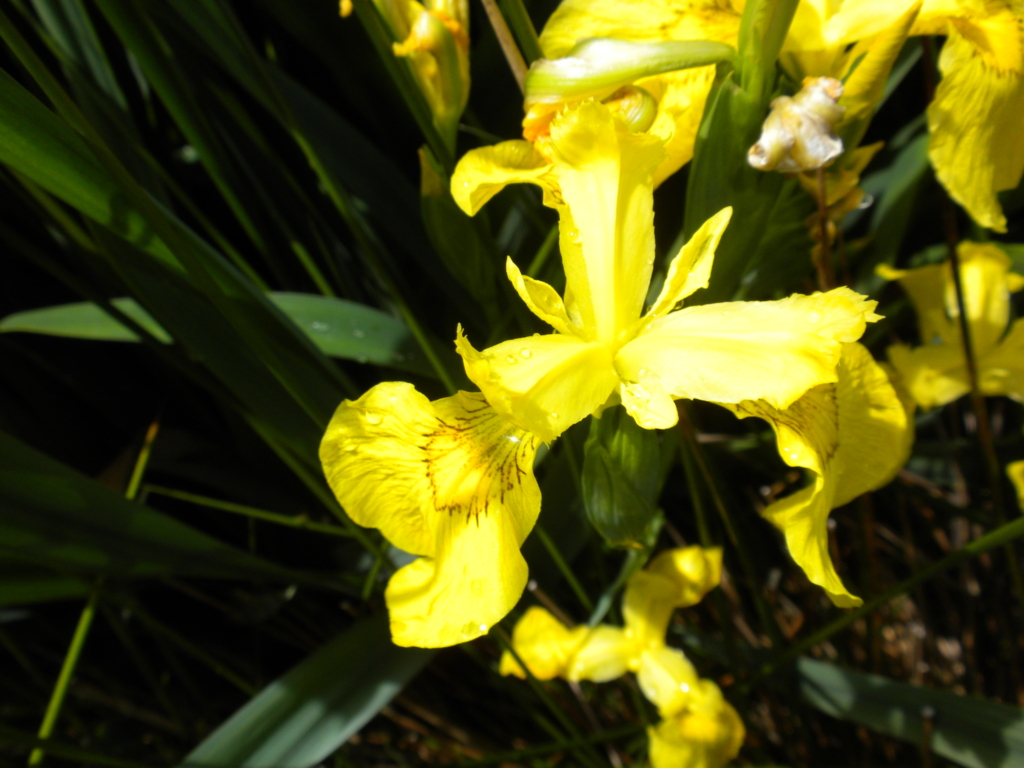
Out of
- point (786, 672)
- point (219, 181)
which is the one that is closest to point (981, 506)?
point (786, 672)

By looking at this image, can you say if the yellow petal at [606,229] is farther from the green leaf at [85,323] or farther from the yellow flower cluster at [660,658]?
the green leaf at [85,323]

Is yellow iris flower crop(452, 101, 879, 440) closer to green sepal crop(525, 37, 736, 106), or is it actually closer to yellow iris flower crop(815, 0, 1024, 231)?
green sepal crop(525, 37, 736, 106)

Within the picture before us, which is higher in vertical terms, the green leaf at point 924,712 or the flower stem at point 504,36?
the flower stem at point 504,36

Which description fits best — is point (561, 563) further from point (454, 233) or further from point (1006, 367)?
point (1006, 367)

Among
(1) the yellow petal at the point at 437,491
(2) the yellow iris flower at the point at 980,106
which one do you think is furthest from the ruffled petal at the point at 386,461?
(2) the yellow iris flower at the point at 980,106

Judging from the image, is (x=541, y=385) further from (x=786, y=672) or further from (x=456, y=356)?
(x=786, y=672)

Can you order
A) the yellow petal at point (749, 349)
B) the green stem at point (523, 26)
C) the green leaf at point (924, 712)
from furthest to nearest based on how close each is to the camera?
the green leaf at point (924, 712) → the green stem at point (523, 26) → the yellow petal at point (749, 349)
